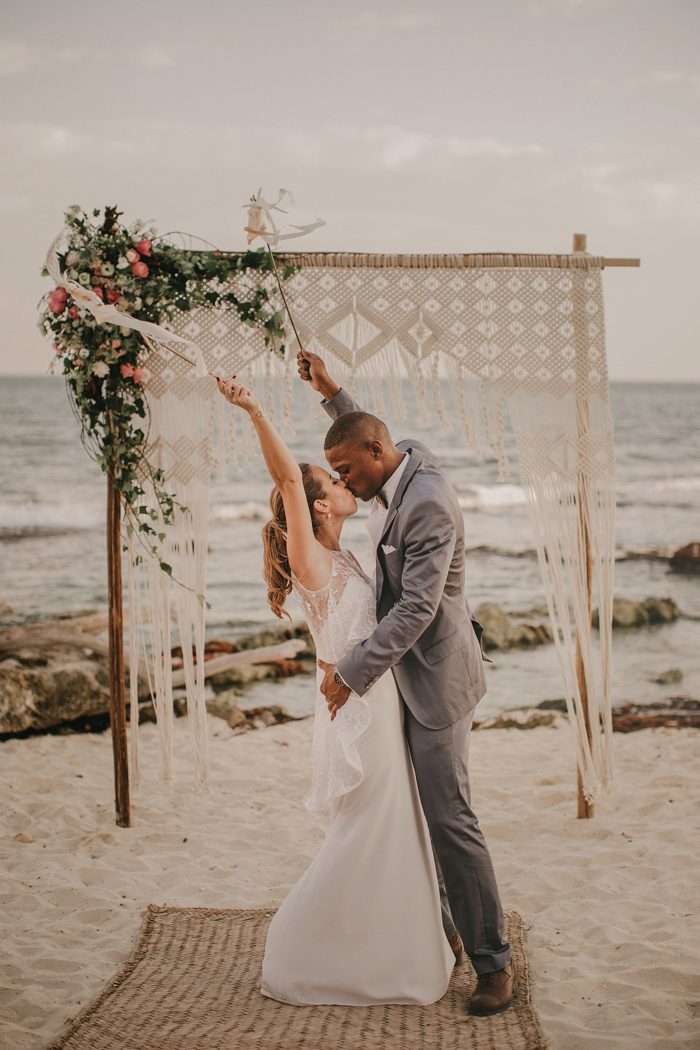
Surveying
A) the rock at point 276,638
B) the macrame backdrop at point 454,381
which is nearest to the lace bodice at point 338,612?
the macrame backdrop at point 454,381

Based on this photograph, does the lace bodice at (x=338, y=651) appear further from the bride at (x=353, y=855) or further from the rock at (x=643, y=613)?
the rock at (x=643, y=613)

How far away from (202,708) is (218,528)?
384 inches

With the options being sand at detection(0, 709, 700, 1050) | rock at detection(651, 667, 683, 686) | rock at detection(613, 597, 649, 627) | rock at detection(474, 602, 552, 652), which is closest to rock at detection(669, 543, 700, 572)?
rock at detection(613, 597, 649, 627)

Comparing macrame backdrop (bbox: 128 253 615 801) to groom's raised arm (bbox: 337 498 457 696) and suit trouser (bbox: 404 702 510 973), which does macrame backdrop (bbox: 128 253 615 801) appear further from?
suit trouser (bbox: 404 702 510 973)

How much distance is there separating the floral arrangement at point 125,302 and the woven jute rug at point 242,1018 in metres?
1.54

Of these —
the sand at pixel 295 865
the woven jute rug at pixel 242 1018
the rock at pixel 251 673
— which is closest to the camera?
the woven jute rug at pixel 242 1018

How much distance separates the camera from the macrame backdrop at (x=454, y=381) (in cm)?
379

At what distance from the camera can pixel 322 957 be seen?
260cm

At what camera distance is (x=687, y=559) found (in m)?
12.2

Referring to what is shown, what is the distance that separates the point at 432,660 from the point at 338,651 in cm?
26

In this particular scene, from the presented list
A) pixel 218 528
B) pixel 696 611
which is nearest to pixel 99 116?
pixel 218 528

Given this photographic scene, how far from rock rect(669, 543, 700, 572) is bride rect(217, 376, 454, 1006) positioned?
10164 mm

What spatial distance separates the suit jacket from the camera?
2.49 metres

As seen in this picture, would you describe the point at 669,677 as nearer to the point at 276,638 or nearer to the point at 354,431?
the point at 276,638
